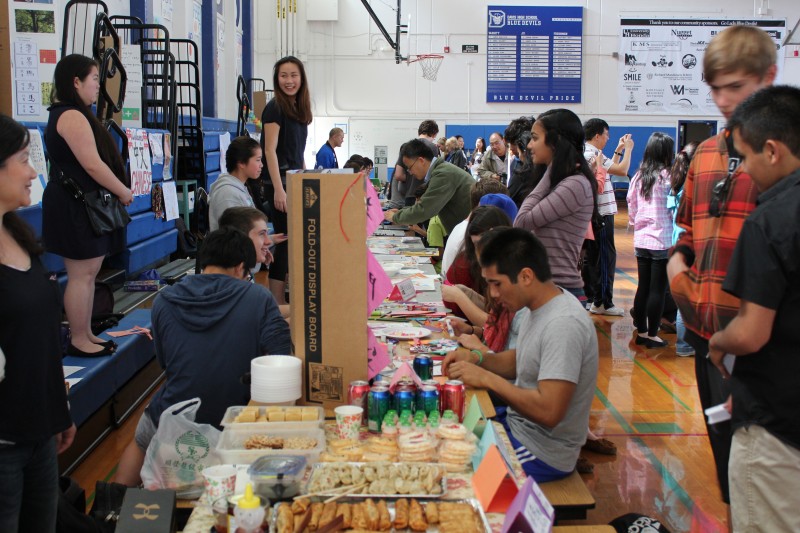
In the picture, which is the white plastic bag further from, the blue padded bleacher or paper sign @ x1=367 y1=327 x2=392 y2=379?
the blue padded bleacher

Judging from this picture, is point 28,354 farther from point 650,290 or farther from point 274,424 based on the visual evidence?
point 650,290

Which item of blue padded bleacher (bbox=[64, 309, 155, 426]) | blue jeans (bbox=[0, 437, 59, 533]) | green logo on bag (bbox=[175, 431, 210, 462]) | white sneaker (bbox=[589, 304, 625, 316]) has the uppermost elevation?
green logo on bag (bbox=[175, 431, 210, 462])

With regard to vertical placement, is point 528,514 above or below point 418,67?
below

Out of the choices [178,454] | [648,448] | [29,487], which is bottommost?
[648,448]

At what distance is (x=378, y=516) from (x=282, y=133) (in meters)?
3.96

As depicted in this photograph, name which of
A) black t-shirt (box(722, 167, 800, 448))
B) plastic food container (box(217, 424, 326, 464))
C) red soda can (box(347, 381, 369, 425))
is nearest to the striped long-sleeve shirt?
red soda can (box(347, 381, 369, 425))

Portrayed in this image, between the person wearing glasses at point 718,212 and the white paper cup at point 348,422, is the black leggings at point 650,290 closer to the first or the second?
the person wearing glasses at point 718,212

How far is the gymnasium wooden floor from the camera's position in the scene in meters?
3.51

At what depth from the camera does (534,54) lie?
1641cm

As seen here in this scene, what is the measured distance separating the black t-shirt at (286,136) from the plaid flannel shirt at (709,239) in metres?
3.38

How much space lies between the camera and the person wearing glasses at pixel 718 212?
2.06 metres

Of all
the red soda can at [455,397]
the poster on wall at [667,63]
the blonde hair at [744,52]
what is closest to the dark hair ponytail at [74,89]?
the red soda can at [455,397]

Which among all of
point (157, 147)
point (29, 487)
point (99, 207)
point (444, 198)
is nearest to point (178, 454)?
point (29, 487)

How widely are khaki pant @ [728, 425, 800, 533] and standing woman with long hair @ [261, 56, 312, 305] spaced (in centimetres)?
351
